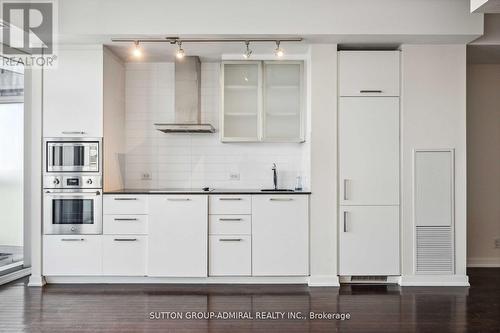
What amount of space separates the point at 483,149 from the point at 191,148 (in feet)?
11.9

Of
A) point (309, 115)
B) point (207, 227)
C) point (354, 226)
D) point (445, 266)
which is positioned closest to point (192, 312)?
point (207, 227)

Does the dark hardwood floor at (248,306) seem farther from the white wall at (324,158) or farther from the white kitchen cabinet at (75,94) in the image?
the white kitchen cabinet at (75,94)

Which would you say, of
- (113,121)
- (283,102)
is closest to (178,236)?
(113,121)

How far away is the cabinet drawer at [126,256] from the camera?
12.8 feet

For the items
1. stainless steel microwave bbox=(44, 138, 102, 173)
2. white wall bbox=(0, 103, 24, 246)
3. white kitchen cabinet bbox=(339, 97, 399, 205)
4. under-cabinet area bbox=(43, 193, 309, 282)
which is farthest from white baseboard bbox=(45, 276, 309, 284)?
stainless steel microwave bbox=(44, 138, 102, 173)

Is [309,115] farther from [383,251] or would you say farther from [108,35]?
[108,35]

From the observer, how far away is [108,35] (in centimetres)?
375

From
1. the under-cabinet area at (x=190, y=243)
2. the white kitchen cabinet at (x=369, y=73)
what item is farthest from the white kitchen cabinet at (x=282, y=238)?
the white kitchen cabinet at (x=369, y=73)

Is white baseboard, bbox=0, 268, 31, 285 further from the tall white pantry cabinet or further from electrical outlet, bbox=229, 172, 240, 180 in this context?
the tall white pantry cabinet

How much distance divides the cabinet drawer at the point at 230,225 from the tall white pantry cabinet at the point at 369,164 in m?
0.97

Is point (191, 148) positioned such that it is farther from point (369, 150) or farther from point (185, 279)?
point (369, 150)

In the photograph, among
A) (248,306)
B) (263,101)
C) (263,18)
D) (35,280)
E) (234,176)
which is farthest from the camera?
(234,176)

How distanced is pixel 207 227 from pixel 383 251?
1.82 m

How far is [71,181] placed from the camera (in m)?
3.92
